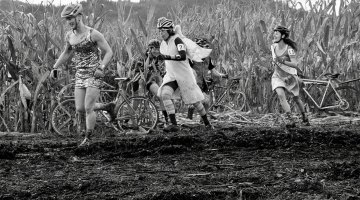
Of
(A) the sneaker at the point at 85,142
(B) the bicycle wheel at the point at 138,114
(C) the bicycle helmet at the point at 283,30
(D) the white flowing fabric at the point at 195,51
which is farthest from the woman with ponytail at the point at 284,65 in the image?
(A) the sneaker at the point at 85,142

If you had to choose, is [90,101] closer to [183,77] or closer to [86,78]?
[86,78]

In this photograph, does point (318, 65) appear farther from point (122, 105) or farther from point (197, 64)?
point (122, 105)

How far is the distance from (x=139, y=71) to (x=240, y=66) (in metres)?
2.25

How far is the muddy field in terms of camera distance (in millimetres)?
4270

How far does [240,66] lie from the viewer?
10.8 metres

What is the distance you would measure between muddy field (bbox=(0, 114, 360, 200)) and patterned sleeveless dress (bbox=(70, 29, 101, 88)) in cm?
56

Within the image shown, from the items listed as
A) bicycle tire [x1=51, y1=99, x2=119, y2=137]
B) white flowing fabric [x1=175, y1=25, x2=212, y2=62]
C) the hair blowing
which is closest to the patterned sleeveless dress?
bicycle tire [x1=51, y1=99, x2=119, y2=137]

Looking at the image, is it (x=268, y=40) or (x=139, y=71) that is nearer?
(x=139, y=71)

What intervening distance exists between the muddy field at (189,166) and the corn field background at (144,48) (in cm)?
63

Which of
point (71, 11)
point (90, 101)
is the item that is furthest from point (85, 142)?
point (71, 11)

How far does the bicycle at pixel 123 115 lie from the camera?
322 inches

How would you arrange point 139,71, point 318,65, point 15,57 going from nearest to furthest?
1. point 15,57
2. point 139,71
3. point 318,65

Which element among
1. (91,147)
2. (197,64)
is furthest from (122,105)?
(91,147)

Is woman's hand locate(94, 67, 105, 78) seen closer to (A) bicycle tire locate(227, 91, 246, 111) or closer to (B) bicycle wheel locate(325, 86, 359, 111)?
(A) bicycle tire locate(227, 91, 246, 111)
